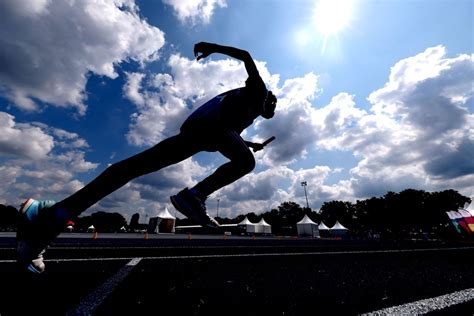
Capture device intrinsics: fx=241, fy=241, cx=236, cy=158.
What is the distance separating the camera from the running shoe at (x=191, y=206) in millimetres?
2025

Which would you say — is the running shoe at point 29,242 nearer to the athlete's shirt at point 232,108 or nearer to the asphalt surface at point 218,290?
the asphalt surface at point 218,290

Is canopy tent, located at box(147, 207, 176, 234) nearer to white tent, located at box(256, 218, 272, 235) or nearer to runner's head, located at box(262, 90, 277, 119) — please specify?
white tent, located at box(256, 218, 272, 235)

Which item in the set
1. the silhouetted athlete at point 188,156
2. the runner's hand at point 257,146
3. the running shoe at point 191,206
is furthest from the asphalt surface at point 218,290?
the runner's hand at point 257,146

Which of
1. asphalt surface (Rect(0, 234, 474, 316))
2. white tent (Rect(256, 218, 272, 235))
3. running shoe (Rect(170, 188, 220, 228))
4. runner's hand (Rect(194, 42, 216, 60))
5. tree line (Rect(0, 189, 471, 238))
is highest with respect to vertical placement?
tree line (Rect(0, 189, 471, 238))

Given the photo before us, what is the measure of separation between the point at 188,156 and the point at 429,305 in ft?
6.08

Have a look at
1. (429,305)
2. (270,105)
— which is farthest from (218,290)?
(270,105)

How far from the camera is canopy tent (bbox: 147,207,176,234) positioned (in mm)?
37344

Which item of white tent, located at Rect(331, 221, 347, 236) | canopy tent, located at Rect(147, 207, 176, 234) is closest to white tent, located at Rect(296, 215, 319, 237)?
white tent, located at Rect(331, 221, 347, 236)

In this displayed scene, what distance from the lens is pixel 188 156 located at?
83.1 inches

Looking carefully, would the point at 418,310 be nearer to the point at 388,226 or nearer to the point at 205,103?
the point at 205,103

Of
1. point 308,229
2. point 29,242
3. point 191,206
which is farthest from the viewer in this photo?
point 308,229

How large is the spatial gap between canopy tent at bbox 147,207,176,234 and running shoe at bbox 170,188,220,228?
3800cm

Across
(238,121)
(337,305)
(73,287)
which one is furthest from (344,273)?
(73,287)

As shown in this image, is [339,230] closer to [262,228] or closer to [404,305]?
[262,228]
